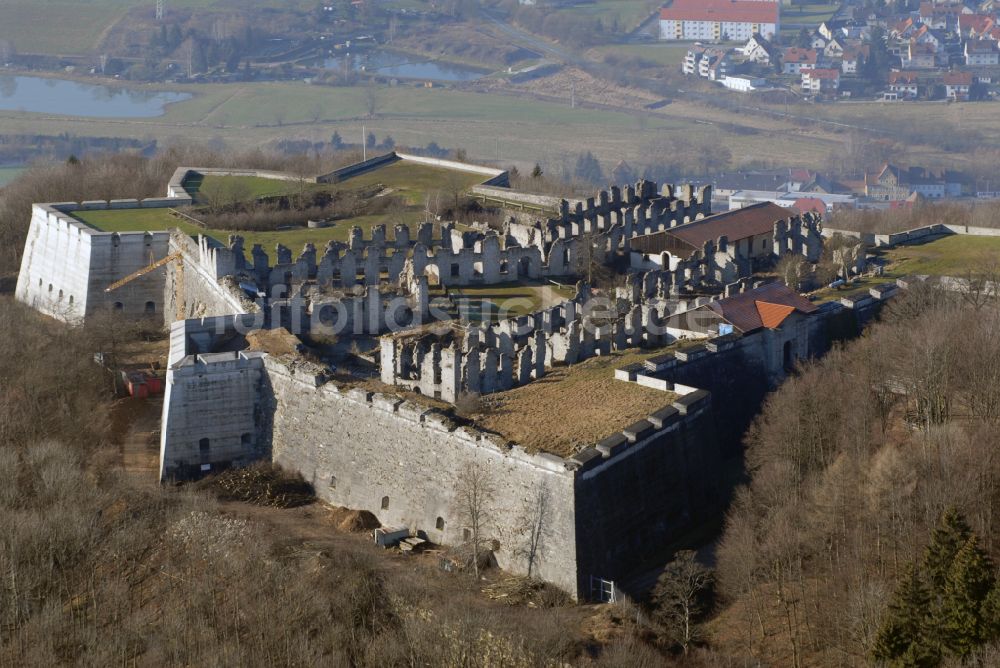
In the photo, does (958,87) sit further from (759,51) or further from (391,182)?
(391,182)

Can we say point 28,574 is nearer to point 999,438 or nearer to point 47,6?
point 999,438

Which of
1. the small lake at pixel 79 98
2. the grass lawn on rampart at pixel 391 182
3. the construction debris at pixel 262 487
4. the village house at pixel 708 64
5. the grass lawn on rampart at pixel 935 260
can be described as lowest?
the small lake at pixel 79 98

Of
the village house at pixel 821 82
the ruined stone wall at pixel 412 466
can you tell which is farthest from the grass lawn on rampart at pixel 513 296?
the village house at pixel 821 82

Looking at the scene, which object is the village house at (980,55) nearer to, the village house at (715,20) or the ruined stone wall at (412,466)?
the village house at (715,20)

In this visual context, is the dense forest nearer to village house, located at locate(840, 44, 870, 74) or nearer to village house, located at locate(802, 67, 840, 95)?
village house, located at locate(802, 67, 840, 95)

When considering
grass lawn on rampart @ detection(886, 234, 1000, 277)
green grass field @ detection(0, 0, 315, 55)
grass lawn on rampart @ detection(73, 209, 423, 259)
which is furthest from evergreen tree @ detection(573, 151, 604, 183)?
grass lawn on rampart @ detection(886, 234, 1000, 277)

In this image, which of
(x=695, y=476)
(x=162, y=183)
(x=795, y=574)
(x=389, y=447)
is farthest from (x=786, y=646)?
(x=162, y=183)
